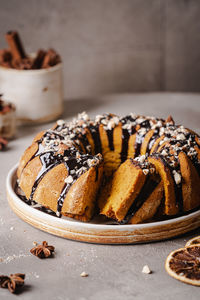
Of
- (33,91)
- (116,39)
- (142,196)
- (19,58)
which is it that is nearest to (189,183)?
(142,196)

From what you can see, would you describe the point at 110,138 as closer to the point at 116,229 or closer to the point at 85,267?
the point at 116,229

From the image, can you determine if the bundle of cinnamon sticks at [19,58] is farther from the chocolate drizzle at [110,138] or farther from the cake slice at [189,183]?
the cake slice at [189,183]

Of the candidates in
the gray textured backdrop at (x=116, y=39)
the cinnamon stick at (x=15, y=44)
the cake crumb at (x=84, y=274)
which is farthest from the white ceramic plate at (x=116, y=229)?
the gray textured backdrop at (x=116, y=39)

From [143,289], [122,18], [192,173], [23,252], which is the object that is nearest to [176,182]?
[192,173]

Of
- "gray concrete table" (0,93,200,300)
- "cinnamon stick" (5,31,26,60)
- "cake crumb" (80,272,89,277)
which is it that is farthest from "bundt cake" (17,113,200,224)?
"cinnamon stick" (5,31,26,60)

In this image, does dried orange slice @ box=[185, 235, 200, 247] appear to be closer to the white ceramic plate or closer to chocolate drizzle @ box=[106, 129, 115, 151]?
the white ceramic plate

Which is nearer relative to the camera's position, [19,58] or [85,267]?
[85,267]

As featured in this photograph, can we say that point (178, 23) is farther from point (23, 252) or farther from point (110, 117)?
point (23, 252)
